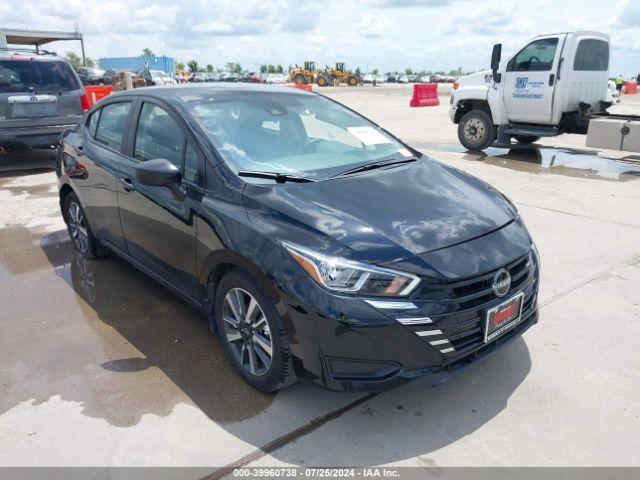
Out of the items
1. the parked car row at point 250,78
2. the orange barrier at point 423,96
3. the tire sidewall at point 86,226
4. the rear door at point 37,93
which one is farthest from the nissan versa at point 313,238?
the parked car row at point 250,78

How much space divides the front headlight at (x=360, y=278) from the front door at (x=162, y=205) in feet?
3.48

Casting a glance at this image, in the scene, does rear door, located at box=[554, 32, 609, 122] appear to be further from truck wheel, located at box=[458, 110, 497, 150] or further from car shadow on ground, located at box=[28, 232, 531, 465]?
car shadow on ground, located at box=[28, 232, 531, 465]

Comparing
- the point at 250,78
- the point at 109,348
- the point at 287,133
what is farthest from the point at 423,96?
the point at 250,78

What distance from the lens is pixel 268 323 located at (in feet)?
8.74

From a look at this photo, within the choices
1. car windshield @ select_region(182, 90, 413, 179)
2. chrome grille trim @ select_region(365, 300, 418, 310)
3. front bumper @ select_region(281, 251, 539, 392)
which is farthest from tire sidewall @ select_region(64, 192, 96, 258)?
chrome grille trim @ select_region(365, 300, 418, 310)

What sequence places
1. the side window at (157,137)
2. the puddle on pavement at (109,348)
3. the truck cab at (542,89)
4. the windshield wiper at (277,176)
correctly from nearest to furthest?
1. the puddle on pavement at (109,348)
2. the windshield wiper at (277,176)
3. the side window at (157,137)
4. the truck cab at (542,89)

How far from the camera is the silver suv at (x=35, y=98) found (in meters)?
8.34

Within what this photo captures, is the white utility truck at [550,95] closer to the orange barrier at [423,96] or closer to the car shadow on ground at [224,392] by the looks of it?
the car shadow on ground at [224,392]

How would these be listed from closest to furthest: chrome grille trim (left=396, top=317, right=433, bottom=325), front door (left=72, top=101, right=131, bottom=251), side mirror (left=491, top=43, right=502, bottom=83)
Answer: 1. chrome grille trim (left=396, top=317, right=433, bottom=325)
2. front door (left=72, top=101, right=131, bottom=251)
3. side mirror (left=491, top=43, right=502, bottom=83)

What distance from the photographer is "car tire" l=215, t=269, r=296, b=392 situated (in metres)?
2.64

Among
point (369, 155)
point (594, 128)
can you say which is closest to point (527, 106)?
point (594, 128)

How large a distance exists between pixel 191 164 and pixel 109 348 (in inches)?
52.3

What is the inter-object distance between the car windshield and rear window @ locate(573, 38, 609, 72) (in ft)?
24.4

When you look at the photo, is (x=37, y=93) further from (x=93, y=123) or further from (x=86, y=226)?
(x=86, y=226)
